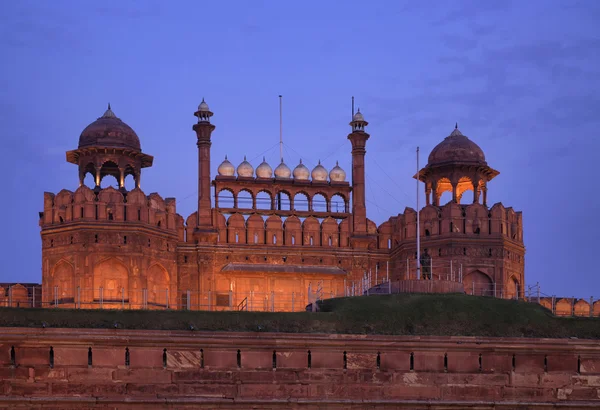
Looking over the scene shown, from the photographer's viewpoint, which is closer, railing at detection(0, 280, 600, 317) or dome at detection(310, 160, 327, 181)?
railing at detection(0, 280, 600, 317)

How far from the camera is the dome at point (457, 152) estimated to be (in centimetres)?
5812

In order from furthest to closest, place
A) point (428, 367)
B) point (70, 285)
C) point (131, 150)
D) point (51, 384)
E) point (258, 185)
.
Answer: point (258, 185) → point (131, 150) → point (70, 285) → point (428, 367) → point (51, 384)

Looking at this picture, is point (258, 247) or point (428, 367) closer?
point (428, 367)

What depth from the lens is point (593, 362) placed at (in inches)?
1654

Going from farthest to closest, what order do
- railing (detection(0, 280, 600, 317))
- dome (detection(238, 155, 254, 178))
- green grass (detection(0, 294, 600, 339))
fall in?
dome (detection(238, 155, 254, 178)) < railing (detection(0, 280, 600, 317)) < green grass (detection(0, 294, 600, 339))

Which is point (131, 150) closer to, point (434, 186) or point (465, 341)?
point (434, 186)

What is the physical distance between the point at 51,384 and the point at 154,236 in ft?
51.2

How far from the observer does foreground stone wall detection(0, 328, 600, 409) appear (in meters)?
38.4


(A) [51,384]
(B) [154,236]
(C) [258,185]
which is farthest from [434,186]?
(A) [51,384]

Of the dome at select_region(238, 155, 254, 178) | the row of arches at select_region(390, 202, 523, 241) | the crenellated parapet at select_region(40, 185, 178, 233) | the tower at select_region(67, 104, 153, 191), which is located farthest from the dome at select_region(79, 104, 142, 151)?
the row of arches at select_region(390, 202, 523, 241)

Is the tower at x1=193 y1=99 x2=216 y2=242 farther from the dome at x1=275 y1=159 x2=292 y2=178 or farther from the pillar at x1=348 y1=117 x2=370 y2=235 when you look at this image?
the pillar at x1=348 y1=117 x2=370 y2=235

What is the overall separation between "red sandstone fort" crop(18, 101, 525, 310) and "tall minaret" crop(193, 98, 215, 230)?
64 mm

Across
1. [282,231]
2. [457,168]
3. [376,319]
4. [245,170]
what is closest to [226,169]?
[245,170]

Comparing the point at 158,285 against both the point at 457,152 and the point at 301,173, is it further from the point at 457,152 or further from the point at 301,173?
the point at 457,152
